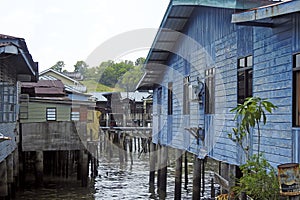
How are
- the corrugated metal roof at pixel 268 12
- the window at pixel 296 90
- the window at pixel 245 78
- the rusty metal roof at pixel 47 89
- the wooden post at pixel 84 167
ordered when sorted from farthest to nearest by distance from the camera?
the rusty metal roof at pixel 47 89
the wooden post at pixel 84 167
the window at pixel 245 78
the window at pixel 296 90
the corrugated metal roof at pixel 268 12

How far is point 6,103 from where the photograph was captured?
14977mm

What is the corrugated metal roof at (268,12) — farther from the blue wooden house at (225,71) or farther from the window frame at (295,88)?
the window frame at (295,88)

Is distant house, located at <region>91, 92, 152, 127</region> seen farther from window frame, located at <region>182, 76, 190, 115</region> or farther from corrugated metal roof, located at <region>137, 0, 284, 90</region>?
window frame, located at <region>182, 76, 190, 115</region>

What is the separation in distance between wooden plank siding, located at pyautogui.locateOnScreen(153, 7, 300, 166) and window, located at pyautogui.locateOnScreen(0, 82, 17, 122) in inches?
213

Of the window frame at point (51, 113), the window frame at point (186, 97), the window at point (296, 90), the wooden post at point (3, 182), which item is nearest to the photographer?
the window at point (296, 90)

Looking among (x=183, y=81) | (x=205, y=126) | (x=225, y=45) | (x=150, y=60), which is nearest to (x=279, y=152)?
(x=225, y=45)

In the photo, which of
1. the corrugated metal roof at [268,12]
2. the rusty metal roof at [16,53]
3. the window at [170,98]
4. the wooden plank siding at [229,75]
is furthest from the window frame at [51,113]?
the corrugated metal roof at [268,12]

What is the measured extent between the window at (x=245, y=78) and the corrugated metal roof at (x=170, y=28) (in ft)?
3.89

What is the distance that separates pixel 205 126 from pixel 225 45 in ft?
8.43

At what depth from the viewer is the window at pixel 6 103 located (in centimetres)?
1408

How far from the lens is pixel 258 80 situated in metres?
9.83

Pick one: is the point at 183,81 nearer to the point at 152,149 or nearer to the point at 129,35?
the point at 152,149

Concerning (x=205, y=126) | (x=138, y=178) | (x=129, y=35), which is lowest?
(x=138, y=178)

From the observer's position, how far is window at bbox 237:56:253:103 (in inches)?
409
